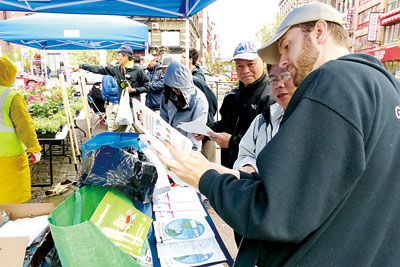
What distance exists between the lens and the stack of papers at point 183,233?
138 cm

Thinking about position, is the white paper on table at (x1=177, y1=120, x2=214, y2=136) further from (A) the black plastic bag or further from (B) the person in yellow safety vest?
(B) the person in yellow safety vest

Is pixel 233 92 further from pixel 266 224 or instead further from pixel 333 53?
pixel 266 224

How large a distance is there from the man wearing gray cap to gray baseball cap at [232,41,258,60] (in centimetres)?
188

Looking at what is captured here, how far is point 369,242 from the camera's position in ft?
2.37

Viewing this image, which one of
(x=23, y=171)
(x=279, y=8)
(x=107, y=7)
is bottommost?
(x=23, y=171)

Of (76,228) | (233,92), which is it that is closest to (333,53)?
(76,228)

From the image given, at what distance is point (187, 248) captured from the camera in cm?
145

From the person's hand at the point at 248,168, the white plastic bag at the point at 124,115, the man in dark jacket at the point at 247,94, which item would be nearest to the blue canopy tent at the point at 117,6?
the man in dark jacket at the point at 247,94

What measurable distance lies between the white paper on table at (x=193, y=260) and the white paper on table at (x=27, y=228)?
0.69 metres

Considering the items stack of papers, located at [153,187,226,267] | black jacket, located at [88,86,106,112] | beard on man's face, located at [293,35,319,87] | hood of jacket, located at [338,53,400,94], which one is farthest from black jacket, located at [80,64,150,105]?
hood of jacket, located at [338,53,400,94]

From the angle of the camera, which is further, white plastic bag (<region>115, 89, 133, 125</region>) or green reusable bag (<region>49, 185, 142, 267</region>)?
white plastic bag (<region>115, 89, 133, 125</region>)

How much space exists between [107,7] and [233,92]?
6.08ft

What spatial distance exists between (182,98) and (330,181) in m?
2.73

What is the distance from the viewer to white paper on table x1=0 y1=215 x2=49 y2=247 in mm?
1509
